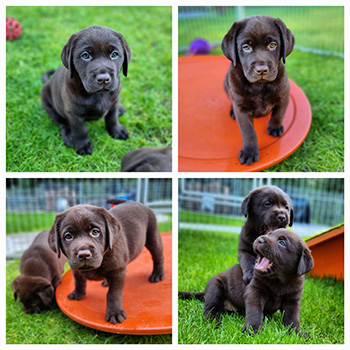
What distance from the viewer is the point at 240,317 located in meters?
2.79

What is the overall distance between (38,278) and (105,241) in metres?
1.21

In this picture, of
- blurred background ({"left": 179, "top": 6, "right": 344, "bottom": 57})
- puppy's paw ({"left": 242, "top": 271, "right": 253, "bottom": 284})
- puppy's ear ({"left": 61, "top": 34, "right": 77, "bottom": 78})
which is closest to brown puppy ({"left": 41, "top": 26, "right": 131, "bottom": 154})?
puppy's ear ({"left": 61, "top": 34, "right": 77, "bottom": 78})

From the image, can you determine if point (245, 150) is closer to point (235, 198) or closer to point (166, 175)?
point (166, 175)

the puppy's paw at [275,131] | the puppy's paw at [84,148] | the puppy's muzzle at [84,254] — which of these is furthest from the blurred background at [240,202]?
the puppy's muzzle at [84,254]

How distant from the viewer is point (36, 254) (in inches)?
151

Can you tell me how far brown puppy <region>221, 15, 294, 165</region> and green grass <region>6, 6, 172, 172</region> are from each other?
3.92ft

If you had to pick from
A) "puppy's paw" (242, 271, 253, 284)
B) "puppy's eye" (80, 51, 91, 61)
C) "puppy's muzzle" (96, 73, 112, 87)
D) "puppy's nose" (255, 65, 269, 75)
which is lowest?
"puppy's paw" (242, 271, 253, 284)

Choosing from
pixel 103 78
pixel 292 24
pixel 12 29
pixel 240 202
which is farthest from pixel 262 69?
pixel 12 29

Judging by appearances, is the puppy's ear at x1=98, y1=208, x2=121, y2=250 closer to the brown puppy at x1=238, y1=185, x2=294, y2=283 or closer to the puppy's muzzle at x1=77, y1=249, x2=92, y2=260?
the puppy's muzzle at x1=77, y1=249, x2=92, y2=260

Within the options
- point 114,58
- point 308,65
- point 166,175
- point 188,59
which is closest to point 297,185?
point 308,65

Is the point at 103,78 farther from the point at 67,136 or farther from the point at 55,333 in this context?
the point at 55,333

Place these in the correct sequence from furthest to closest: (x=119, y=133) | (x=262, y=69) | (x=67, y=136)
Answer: (x=119, y=133) < (x=67, y=136) < (x=262, y=69)

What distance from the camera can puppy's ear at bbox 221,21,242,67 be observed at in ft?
9.50
